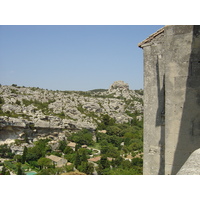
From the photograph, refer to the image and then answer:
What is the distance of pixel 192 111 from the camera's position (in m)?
4.03

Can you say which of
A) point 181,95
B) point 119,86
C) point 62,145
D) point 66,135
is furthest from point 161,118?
point 119,86

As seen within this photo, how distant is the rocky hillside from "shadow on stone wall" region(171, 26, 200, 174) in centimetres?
4616

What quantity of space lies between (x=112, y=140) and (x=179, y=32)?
4551cm

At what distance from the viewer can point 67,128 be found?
178 ft

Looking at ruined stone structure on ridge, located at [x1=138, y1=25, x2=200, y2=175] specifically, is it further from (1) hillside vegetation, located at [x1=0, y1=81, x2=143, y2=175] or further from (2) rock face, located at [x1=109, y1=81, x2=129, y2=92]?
(2) rock face, located at [x1=109, y1=81, x2=129, y2=92]

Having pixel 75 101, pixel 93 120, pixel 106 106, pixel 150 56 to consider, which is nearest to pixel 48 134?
pixel 93 120

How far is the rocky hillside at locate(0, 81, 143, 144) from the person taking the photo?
160 feet

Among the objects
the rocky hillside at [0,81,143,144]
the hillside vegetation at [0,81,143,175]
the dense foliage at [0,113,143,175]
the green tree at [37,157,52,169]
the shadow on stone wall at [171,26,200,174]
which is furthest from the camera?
the rocky hillside at [0,81,143,144]

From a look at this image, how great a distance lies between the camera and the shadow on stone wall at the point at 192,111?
4.00 metres

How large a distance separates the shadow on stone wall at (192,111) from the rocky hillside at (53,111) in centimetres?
4616

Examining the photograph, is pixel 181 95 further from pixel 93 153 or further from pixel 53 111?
pixel 53 111

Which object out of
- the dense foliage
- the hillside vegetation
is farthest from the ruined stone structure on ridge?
the hillside vegetation

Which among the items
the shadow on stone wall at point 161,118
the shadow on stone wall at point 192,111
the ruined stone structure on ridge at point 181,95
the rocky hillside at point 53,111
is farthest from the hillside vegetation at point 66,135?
the shadow on stone wall at point 192,111

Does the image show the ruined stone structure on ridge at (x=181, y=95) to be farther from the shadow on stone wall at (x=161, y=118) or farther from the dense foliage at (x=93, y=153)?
the dense foliage at (x=93, y=153)
